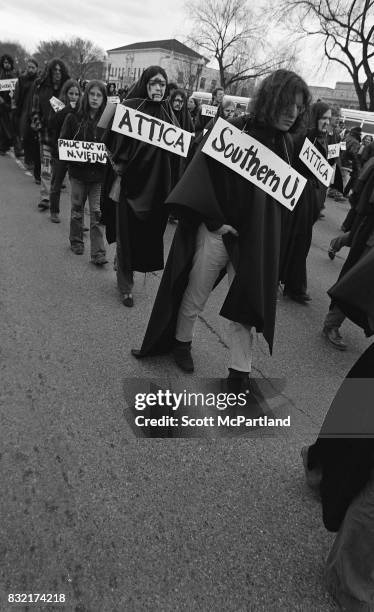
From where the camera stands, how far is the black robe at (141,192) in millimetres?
3684

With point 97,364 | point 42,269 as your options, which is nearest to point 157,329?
point 97,364

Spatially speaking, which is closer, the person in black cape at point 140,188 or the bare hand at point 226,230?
the bare hand at point 226,230

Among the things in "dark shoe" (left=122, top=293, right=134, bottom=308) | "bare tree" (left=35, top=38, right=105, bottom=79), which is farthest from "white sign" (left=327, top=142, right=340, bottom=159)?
"bare tree" (left=35, top=38, right=105, bottom=79)

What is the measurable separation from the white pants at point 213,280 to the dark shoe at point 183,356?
13.7 inches

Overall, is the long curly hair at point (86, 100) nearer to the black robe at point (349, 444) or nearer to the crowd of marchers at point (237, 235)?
the crowd of marchers at point (237, 235)

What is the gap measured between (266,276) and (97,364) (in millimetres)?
1353

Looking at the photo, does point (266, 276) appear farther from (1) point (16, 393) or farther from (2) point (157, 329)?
(1) point (16, 393)

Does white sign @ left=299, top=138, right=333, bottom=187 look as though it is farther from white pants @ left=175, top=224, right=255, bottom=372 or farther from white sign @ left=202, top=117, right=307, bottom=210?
white pants @ left=175, top=224, right=255, bottom=372

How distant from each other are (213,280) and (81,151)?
2774 millimetres

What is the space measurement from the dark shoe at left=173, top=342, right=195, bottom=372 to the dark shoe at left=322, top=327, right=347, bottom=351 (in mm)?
1545

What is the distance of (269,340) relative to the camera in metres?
2.80

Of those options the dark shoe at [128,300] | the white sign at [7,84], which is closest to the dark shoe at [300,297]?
the dark shoe at [128,300]

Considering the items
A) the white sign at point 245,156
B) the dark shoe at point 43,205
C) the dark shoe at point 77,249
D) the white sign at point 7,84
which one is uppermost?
the white sign at point 7,84

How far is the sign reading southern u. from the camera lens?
3.55m
